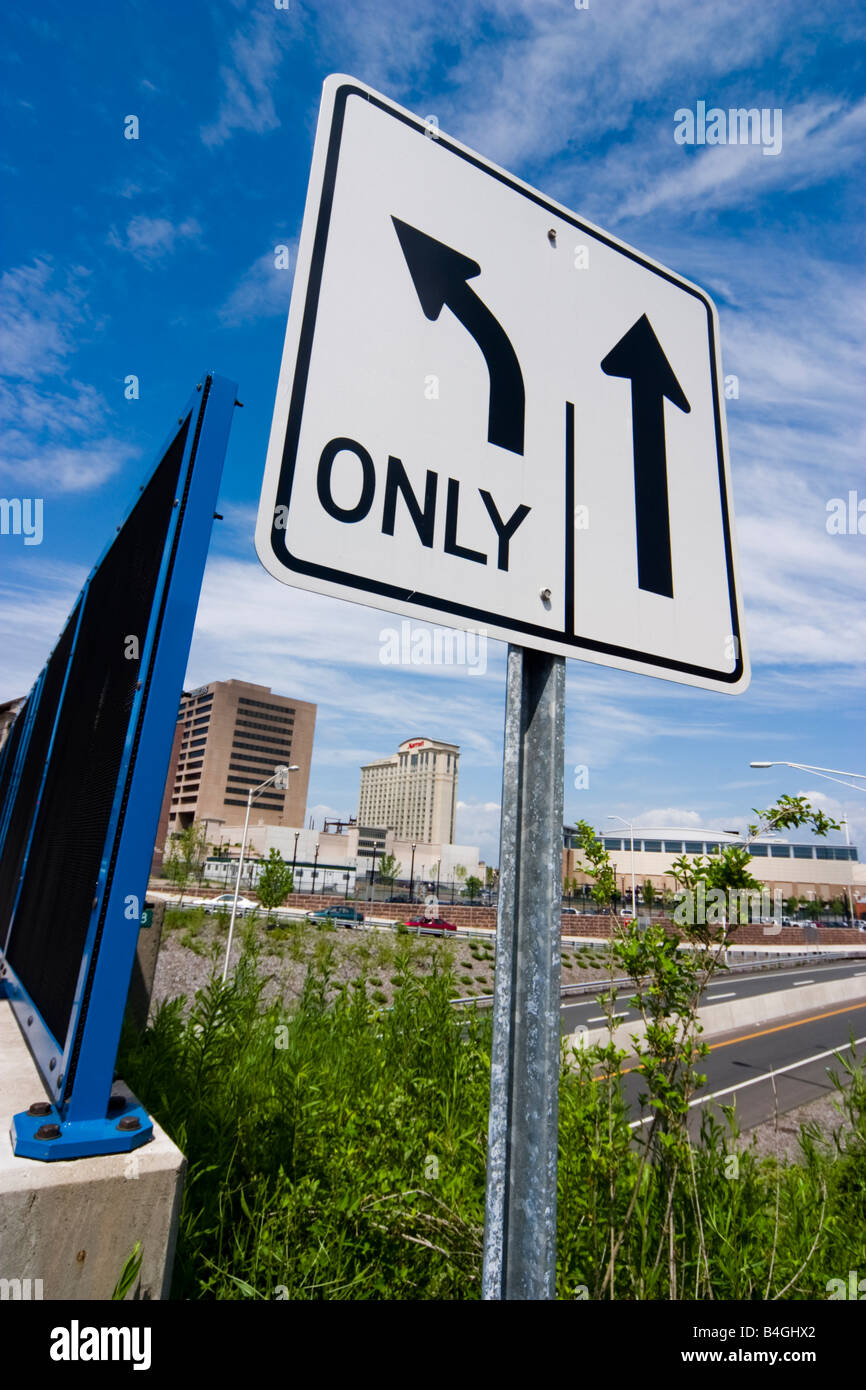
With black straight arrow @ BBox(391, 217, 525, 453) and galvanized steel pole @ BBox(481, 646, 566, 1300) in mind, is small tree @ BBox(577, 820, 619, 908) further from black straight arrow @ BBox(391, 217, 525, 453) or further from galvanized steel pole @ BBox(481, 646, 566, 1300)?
black straight arrow @ BBox(391, 217, 525, 453)

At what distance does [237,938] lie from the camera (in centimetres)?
2575

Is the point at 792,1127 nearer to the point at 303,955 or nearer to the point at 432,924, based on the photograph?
the point at 303,955

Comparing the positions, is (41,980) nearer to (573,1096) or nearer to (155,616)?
(155,616)

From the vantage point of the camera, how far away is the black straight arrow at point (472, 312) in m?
1.36

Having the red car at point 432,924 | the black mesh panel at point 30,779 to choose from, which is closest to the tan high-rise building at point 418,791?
the red car at point 432,924

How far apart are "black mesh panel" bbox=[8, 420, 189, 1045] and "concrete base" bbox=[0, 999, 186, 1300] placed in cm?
47

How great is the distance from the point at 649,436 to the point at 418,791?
157967mm

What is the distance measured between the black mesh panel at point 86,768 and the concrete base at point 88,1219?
1.56ft

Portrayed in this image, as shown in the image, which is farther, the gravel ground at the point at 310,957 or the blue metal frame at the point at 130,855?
the gravel ground at the point at 310,957

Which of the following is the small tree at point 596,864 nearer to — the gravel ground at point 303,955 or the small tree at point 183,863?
the gravel ground at point 303,955

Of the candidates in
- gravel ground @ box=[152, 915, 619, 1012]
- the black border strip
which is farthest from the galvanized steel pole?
gravel ground @ box=[152, 915, 619, 1012]

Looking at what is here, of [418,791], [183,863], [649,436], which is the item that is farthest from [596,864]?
[418,791]

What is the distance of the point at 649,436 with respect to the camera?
1.64 metres

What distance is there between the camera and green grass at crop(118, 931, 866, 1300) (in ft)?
8.59
